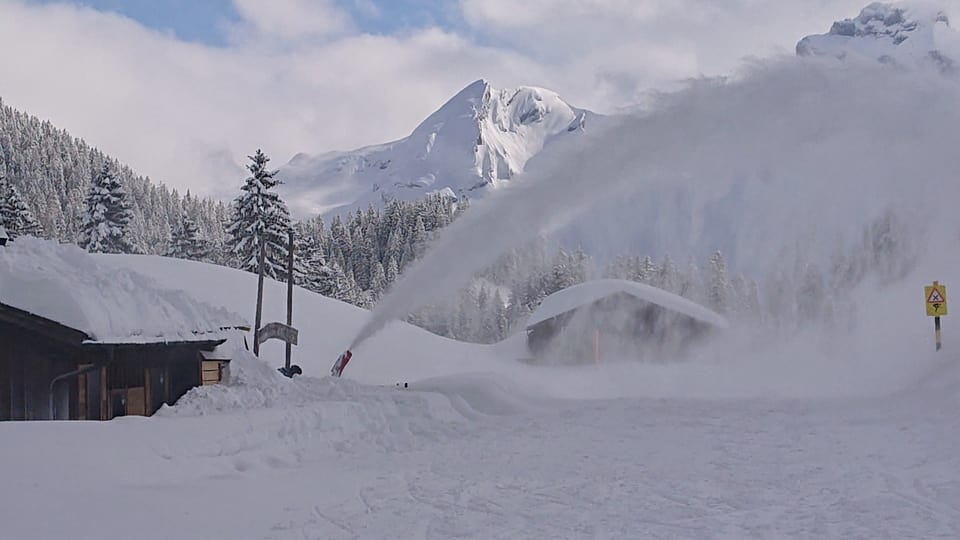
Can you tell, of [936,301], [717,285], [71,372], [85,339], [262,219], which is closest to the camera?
[85,339]

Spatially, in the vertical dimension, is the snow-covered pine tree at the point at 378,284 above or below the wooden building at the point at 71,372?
above

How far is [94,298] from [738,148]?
49.2 ft

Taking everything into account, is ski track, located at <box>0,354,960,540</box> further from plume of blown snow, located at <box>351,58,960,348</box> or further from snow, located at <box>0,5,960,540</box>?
plume of blown snow, located at <box>351,58,960,348</box>

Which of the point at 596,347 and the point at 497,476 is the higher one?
the point at 596,347

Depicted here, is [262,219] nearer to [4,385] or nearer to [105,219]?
[105,219]

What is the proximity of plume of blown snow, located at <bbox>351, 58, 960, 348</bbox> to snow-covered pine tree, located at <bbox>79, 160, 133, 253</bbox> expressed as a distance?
46.9 metres

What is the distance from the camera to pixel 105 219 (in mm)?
62500

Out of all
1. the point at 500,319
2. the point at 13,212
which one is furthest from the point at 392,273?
the point at 13,212

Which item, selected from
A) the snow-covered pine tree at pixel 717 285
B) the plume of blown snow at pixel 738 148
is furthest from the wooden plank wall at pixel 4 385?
the snow-covered pine tree at pixel 717 285

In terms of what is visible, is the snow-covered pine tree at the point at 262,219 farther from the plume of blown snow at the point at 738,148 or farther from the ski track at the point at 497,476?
the ski track at the point at 497,476

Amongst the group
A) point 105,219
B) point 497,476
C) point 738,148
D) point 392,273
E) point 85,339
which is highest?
point 105,219

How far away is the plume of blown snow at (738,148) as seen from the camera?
1980cm

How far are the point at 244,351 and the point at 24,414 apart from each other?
637cm

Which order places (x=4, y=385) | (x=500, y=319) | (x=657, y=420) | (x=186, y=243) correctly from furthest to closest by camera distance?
(x=186, y=243)
(x=500, y=319)
(x=657, y=420)
(x=4, y=385)
